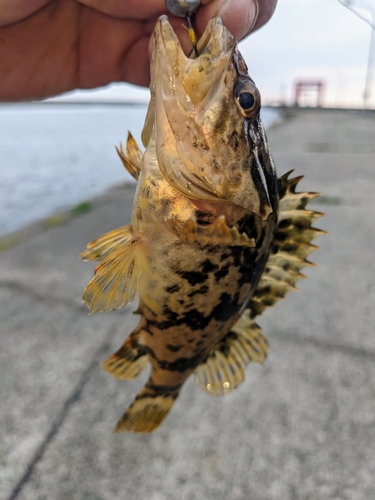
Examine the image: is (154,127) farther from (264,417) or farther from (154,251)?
(264,417)

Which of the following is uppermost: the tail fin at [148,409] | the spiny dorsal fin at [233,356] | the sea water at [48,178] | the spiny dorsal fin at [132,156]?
the spiny dorsal fin at [132,156]

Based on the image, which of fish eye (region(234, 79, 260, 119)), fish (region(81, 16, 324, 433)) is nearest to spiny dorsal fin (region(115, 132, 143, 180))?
fish (region(81, 16, 324, 433))

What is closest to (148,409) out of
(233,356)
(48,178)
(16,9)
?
(233,356)

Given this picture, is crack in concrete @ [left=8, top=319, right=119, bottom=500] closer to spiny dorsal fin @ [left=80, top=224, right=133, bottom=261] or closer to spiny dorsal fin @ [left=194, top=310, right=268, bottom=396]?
spiny dorsal fin @ [left=194, top=310, right=268, bottom=396]

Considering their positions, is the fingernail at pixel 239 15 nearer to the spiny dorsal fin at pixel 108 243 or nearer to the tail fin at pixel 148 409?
the spiny dorsal fin at pixel 108 243

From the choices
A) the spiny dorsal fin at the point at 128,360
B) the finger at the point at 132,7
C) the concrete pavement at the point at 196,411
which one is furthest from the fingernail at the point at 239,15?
the concrete pavement at the point at 196,411

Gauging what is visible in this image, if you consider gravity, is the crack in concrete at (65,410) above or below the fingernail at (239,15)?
below
